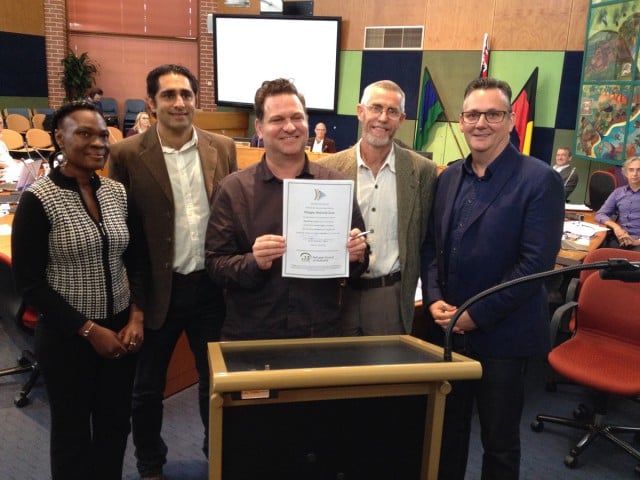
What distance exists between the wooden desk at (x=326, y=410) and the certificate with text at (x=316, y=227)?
35cm

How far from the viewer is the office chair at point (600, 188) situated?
19.8 feet

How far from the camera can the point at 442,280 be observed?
2021mm

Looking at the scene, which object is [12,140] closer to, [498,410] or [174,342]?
[174,342]

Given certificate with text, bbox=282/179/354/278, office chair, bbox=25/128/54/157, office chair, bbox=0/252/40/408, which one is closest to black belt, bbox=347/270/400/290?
certificate with text, bbox=282/179/354/278

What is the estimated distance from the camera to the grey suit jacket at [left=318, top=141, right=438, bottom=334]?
2.11 metres

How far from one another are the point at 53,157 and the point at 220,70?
30.0ft

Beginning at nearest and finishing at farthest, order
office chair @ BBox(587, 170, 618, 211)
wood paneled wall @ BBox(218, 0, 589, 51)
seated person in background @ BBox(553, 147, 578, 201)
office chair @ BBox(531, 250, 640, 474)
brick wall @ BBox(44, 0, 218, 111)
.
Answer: office chair @ BBox(531, 250, 640, 474) < office chair @ BBox(587, 170, 618, 211) < seated person in background @ BBox(553, 147, 578, 201) < wood paneled wall @ BBox(218, 0, 589, 51) < brick wall @ BBox(44, 0, 218, 111)

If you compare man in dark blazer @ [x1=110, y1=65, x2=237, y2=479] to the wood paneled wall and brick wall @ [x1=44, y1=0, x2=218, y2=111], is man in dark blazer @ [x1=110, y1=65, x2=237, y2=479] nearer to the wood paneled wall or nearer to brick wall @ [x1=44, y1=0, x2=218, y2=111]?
the wood paneled wall

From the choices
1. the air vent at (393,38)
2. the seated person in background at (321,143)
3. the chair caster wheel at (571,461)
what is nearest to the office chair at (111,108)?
the seated person in background at (321,143)

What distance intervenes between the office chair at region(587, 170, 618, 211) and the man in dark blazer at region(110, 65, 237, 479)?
516cm

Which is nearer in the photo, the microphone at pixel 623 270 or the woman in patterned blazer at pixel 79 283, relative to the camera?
the microphone at pixel 623 270

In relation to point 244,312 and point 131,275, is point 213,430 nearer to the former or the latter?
point 244,312

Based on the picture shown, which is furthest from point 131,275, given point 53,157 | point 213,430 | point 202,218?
point 213,430

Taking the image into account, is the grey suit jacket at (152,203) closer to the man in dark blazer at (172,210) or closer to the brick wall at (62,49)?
the man in dark blazer at (172,210)
